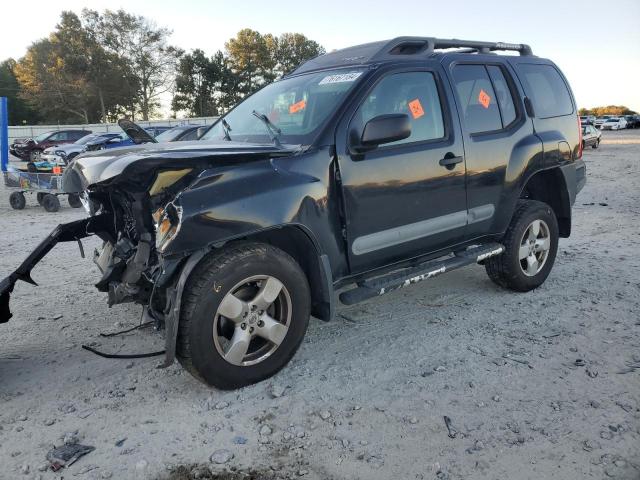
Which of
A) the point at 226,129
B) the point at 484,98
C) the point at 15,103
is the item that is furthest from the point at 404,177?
the point at 15,103

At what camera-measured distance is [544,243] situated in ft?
15.4

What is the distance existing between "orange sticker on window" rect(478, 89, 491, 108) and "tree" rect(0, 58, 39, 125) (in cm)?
5863

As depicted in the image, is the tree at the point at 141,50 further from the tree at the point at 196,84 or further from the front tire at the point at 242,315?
the front tire at the point at 242,315

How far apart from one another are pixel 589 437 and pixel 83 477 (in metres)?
2.53

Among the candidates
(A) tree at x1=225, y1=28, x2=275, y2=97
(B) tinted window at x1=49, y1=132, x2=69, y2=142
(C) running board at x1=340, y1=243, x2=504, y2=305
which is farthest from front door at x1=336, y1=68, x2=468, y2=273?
(A) tree at x1=225, y1=28, x2=275, y2=97

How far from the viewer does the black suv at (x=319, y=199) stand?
2844 millimetres

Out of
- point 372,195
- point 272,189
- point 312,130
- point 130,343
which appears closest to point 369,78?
point 312,130

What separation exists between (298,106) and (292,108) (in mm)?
53

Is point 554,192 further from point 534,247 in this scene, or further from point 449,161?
point 449,161

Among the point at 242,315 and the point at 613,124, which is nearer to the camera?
the point at 242,315

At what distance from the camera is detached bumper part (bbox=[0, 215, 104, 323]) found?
3324mm

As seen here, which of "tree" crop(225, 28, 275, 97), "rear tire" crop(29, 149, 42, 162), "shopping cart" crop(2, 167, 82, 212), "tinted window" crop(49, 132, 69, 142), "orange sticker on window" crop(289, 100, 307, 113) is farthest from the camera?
"tree" crop(225, 28, 275, 97)

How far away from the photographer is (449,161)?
3.78m

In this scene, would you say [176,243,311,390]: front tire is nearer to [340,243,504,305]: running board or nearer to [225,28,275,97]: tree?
[340,243,504,305]: running board
